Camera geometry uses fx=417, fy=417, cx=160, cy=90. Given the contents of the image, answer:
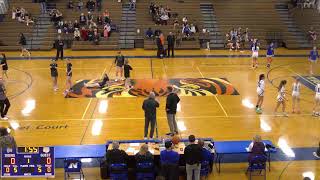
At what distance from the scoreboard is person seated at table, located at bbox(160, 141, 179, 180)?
2.81 metres

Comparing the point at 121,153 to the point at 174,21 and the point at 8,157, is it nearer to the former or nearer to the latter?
the point at 8,157

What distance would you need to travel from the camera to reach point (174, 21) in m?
35.2

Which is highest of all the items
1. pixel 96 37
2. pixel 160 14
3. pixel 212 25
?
pixel 160 14

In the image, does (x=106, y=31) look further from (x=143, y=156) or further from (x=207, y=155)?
(x=143, y=156)

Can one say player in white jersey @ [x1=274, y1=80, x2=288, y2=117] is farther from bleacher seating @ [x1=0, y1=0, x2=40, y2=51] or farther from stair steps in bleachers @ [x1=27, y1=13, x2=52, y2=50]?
bleacher seating @ [x1=0, y1=0, x2=40, y2=51]

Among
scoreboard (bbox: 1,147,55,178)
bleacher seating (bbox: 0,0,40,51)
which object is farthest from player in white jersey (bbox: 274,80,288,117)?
A: bleacher seating (bbox: 0,0,40,51)

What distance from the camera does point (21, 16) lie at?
3472 cm

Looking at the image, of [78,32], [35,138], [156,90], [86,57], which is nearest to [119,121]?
[35,138]

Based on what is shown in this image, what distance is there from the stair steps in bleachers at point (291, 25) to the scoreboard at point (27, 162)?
93.4 feet

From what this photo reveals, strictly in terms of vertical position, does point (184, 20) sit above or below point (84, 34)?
above

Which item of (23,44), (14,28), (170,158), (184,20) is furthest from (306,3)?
(170,158)

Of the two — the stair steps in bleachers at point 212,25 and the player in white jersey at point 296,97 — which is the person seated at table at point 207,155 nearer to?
the player in white jersey at point 296,97

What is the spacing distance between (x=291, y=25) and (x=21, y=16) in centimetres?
2319

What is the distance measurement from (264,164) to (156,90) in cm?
974
